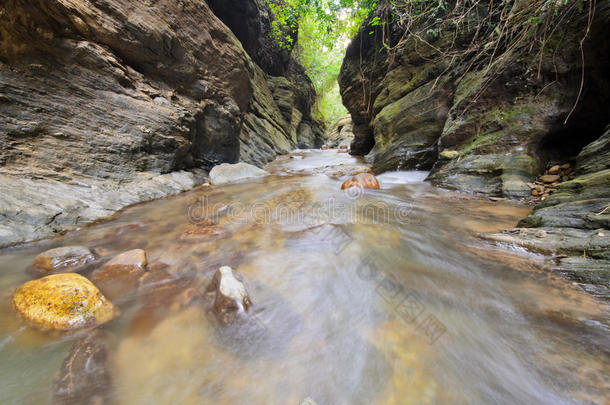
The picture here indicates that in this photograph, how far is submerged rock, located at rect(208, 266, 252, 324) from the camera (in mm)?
1261

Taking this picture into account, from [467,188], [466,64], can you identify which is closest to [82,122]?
[467,188]

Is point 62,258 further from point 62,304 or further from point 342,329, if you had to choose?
point 342,329

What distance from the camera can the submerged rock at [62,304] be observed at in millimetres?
1117

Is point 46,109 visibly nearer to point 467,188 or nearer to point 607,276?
point 607,276

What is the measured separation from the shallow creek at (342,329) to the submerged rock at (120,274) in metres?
0.10

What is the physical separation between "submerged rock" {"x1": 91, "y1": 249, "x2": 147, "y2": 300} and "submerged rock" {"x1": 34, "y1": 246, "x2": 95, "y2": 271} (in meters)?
0.26

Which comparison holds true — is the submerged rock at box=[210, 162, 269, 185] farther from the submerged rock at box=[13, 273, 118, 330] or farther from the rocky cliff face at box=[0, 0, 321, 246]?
the submerged rock at box=[13, 273, 118, 330]

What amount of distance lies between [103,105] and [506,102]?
282 inches

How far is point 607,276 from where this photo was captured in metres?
1.29

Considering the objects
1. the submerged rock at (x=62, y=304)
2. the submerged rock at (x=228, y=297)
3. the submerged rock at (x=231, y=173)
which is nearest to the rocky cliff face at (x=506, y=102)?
the submerged rock at (x=228, y=297)

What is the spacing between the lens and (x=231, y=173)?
6031 mm

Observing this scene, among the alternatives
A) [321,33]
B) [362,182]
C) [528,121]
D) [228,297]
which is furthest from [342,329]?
[321,33]

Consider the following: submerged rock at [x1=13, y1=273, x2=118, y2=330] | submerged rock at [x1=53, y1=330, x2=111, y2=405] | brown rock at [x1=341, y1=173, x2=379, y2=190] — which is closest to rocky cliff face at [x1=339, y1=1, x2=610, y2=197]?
brown rock at [x1=341, y1=173, x2=379, y2=190]

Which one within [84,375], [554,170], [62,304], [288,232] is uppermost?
[554,170]
